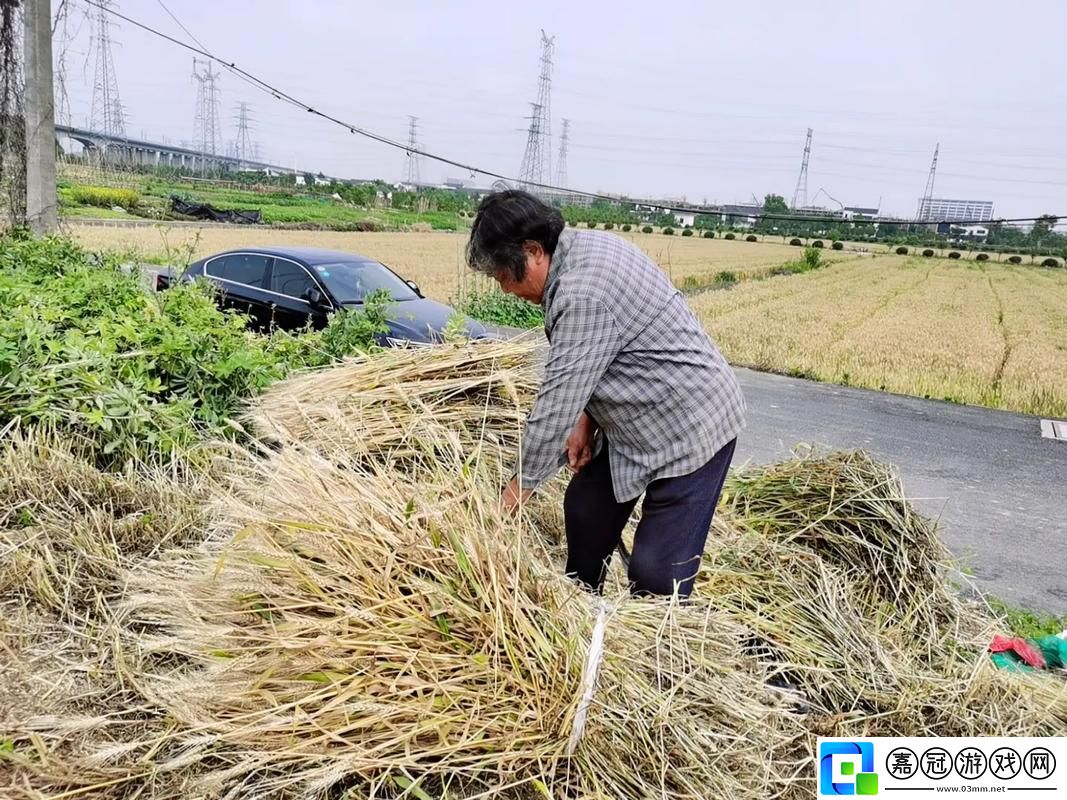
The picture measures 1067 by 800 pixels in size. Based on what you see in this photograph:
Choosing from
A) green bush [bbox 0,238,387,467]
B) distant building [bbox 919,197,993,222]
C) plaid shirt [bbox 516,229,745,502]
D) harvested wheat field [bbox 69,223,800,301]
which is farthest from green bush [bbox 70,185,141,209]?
distant building [bbox 919,197,993,222]

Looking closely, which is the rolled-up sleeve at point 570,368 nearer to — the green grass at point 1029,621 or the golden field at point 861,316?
the green grass at point 1029,621

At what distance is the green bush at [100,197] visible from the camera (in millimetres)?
34125

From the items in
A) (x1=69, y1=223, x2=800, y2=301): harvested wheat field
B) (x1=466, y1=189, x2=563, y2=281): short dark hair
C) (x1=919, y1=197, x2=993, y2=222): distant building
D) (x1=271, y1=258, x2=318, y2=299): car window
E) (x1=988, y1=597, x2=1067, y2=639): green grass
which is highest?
(x1=919, y1=197, x2=993, y2=222): distant building

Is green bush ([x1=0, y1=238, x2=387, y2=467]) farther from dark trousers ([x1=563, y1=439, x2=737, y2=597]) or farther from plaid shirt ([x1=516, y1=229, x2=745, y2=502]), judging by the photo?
dark trousers ([x1=563, y1=439, x2=737, y2=597])

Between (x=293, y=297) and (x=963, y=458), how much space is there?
6.68 metres

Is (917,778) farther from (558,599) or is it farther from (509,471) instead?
(509,471)

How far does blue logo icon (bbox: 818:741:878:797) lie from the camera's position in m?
1.95

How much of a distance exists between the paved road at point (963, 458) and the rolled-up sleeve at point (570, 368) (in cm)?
194

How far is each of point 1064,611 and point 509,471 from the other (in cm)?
325

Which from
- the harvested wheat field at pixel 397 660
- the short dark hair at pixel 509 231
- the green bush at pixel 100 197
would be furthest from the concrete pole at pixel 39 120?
the green bush at pixel 100 197

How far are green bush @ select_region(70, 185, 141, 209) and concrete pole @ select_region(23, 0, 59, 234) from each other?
29361 millimetres

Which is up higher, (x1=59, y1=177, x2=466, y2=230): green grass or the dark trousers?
(x1=59, y1=177, x2=466, y2=230): green grass

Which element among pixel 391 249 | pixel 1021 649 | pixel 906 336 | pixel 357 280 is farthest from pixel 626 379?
pixel 391 249

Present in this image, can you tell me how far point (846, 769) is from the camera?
78.0 inches
